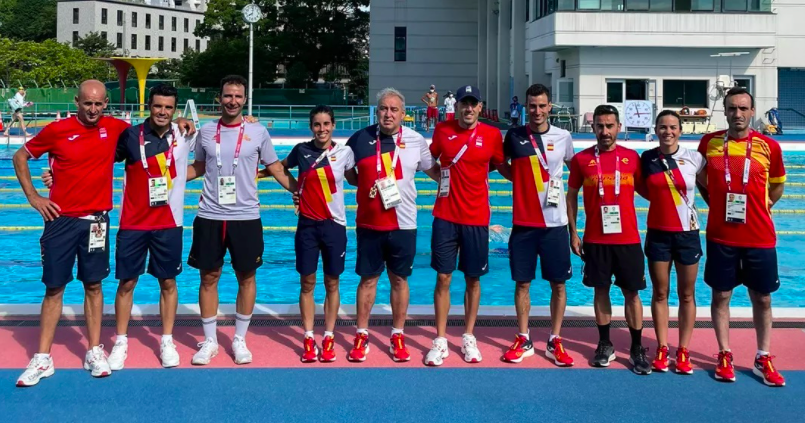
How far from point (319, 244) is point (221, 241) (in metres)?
0.59

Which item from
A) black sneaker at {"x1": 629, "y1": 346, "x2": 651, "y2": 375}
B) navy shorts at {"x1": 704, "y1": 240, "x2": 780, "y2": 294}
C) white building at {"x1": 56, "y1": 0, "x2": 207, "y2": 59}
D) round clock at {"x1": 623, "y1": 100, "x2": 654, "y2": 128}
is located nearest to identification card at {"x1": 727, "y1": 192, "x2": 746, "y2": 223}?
navy shorts at {"x1": 704, "y1": 240, "x2": 780, "y2": 294}

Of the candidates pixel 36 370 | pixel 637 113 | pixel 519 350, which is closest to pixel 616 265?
pixel 519 350

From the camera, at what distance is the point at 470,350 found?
205 inches

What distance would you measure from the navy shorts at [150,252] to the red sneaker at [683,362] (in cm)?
301

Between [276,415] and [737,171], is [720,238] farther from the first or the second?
[276,415]

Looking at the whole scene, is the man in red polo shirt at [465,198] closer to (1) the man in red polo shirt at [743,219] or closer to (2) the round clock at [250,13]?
(1) the man in red polo shirt at [743,219]

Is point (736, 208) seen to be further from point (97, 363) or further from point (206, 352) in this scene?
point (97, 363)

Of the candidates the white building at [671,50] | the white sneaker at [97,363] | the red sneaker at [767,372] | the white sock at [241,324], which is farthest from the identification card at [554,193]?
the white building at [671,50]

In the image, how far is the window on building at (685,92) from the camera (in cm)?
2866

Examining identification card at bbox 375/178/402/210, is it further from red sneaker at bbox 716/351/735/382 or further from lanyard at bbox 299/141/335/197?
red sneaker at bbox 716/351/735/382

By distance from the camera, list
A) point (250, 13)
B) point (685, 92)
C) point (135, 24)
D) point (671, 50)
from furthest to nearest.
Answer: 1. point (135, 24)
2. point (685, 92)
3. point (671, 50)
4. point (250, 13)

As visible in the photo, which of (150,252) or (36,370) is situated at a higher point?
(150,252)

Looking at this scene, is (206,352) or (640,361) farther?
(206,352)

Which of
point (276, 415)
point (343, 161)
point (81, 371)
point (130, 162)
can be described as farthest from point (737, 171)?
point (81, 371)
